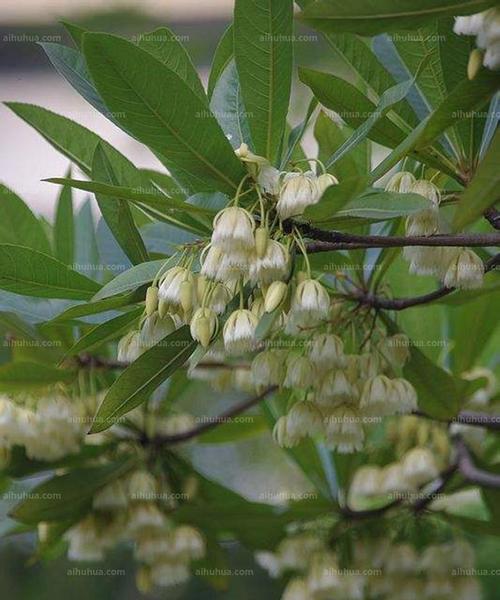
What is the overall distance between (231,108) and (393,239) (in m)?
0.36

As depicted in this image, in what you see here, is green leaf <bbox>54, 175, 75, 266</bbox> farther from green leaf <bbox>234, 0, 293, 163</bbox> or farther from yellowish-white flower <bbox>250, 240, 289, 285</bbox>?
yellowish-white flower <bbox>250, 240, 289, 285</bbox>

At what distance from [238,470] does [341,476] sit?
124cm

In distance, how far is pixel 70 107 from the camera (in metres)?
3.33

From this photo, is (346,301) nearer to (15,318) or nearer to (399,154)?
(399,154)

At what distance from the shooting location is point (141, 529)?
188cm

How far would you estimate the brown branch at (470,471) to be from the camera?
1.66 metres

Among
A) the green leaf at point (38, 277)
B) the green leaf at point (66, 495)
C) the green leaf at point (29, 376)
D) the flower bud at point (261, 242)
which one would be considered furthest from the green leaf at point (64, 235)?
the flower bud at point (261, 242)

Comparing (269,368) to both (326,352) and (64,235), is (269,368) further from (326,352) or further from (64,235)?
(64,235)

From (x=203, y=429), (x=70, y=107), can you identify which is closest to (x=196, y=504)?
(x=203, y=429)

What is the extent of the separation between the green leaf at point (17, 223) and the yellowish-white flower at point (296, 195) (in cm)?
74

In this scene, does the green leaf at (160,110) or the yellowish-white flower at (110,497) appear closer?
the green leaf at (160,110)

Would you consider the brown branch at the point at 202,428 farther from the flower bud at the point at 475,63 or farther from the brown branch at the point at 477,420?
the flower bud at the point at 475,63

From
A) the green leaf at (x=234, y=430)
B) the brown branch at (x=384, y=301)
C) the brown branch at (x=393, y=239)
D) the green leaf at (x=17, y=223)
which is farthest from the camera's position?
the green leaf at (x=234, y=430)

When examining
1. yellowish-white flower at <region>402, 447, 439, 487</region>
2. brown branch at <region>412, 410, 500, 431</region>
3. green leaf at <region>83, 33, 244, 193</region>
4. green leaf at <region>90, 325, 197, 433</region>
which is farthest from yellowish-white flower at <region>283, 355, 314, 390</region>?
yellowish-white flower at <region>402, 447, 439, 487</region>
